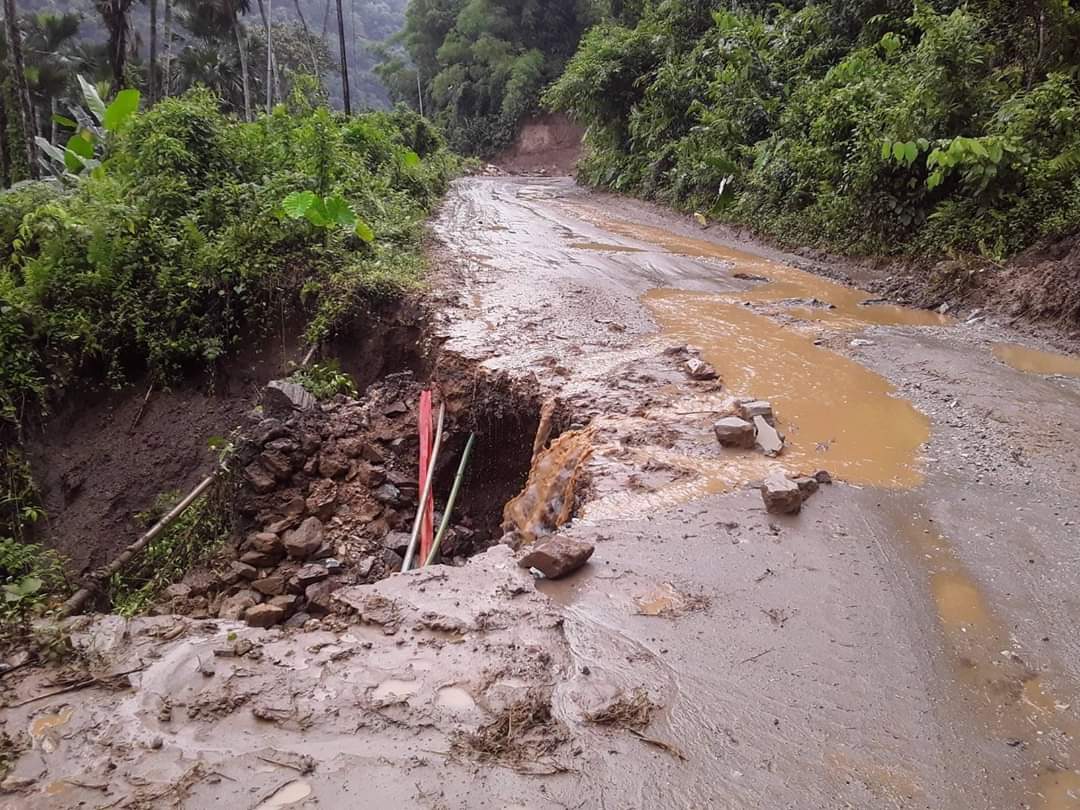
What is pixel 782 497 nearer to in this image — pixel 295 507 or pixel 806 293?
pixel 295 507

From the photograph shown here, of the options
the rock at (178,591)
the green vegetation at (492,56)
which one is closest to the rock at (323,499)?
the rock at (178,591)

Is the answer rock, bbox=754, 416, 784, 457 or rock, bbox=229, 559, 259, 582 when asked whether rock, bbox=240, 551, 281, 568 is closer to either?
rock, bbox=229, 559, 259, 582

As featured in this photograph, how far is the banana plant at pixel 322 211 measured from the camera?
784 cm

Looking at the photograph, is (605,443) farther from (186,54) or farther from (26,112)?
(186,54)

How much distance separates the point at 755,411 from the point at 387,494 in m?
2.90

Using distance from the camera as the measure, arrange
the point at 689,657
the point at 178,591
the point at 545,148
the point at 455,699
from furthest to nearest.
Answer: the point at 545,148, the point at 178,591, the point at 689,657, the point at 455,699

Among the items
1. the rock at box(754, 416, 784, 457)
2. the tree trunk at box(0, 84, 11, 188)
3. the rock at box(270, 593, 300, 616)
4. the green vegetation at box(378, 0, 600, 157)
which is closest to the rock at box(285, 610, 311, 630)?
the rock at box(270, 593, 300, 616)

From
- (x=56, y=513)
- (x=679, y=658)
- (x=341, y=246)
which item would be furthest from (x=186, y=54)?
(x=679, y=658)

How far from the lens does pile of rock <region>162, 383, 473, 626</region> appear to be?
15.3ft

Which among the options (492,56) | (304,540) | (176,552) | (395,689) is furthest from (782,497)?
(492,56)

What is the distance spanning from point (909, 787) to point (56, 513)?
7.49 meters

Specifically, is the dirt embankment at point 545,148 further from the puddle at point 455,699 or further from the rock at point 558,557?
the puddle at point 455,699

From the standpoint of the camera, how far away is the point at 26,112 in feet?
45.8

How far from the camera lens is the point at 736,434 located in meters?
4.31
